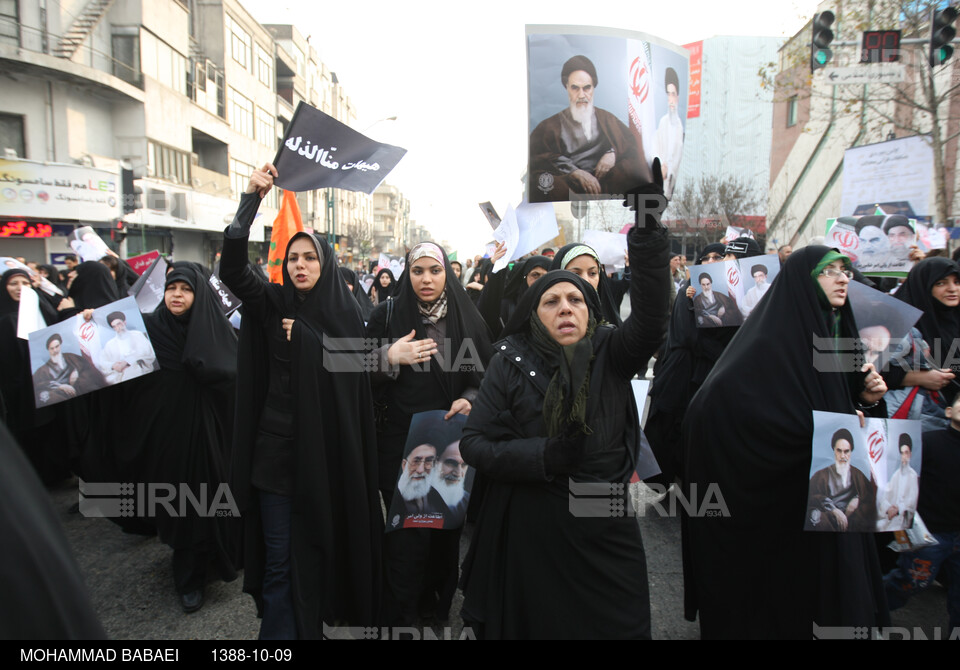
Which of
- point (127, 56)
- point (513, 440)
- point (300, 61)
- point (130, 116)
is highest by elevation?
point (300, 61)

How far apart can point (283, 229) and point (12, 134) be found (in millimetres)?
19851

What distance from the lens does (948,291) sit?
141 inches

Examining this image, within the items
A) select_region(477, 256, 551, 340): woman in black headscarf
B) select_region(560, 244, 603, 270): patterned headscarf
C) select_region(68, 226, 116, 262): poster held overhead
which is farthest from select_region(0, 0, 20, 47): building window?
select_region(560, 244, 603, 270): patterned headscarf

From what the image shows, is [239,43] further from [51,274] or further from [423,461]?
[423,461]

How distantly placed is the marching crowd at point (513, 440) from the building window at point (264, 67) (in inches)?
1450

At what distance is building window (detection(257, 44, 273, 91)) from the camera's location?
34938mm

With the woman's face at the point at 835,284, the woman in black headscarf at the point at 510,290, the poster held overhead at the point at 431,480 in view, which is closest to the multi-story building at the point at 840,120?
the woman in black headscarf at the point at 510,290

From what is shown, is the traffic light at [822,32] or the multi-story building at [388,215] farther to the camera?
the multi-story building at [388,215]

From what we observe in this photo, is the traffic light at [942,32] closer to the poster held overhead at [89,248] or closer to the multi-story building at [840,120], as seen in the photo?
the multi-story building at [840,120]

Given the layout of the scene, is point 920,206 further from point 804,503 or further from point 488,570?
point 488,570

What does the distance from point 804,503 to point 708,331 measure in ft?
6.68

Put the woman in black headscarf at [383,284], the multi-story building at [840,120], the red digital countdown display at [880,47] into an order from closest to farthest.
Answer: the red digital countdown display at [880,47], the woman in black headscarf at [383,284], the multi-story building at [840,120]

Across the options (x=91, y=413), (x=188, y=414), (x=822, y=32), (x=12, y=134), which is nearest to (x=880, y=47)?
(x=822, y=32)

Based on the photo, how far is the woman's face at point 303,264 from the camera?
2.91 metres
